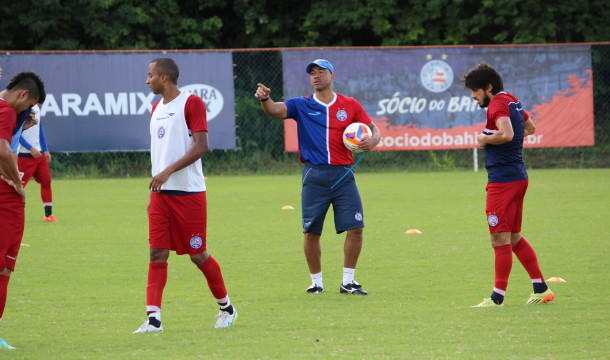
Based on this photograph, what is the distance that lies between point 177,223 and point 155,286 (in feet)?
A: 1.56

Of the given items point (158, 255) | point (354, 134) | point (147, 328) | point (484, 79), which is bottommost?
point (147, 328)

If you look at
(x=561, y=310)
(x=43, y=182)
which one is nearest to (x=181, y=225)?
(x=561, y=310)

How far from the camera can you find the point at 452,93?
73.6 ft

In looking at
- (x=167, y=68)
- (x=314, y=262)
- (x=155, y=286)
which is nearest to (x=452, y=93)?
(x=314, y=262)

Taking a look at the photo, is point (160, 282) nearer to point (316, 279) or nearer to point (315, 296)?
point (315, 296)

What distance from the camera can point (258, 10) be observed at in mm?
28656

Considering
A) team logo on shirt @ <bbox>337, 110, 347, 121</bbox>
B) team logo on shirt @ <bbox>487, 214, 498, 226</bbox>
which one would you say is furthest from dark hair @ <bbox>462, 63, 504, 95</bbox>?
team logo on shirt @ <bbox>337, 110, 347, 121</bbox>

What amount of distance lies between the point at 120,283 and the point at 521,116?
402cm

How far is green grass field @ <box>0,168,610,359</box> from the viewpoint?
19.6ft

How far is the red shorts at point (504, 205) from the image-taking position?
735 cm

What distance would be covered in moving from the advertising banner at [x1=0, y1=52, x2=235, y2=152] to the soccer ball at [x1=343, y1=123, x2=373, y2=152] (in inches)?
543

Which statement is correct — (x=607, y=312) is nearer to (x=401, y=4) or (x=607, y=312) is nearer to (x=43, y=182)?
(x=43, y=182)

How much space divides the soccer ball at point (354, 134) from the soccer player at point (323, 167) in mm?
82

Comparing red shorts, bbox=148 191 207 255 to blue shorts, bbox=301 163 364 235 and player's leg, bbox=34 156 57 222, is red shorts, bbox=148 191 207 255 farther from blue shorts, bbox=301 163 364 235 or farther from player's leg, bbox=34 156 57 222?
player's leg, bbox=34 156 57 222
